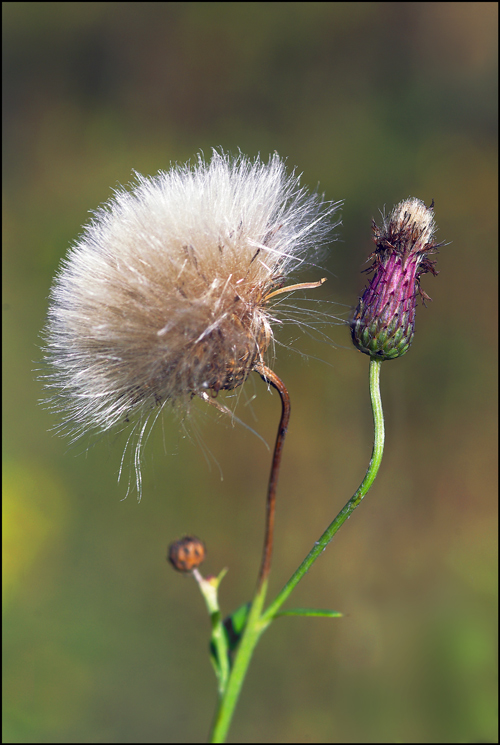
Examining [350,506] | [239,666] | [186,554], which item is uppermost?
[350,506]

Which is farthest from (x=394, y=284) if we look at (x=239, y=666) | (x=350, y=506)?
(x=239, y=666)

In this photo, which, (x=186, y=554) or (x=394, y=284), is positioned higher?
(x=394, y=284)

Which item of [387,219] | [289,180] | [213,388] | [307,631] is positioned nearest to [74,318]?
[213,388]

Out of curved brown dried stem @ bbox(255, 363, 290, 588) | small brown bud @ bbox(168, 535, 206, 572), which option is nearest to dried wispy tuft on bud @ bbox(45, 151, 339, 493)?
curved brown dried stem @ bbox(255, 363, 290, 588)

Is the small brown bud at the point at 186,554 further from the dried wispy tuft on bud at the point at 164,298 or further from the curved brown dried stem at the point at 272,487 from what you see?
the dried wispy tuft on bud at the point at 164,298

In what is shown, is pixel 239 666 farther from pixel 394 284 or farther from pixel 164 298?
pixel 394 284

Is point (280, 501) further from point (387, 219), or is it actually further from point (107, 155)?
point (107, 155)
